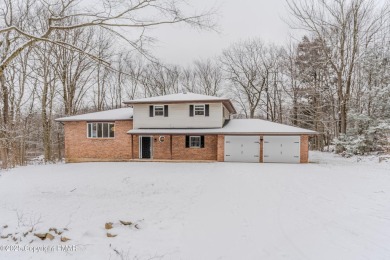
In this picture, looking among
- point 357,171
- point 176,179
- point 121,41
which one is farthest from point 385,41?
point 121,41

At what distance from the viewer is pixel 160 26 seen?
5922 mm

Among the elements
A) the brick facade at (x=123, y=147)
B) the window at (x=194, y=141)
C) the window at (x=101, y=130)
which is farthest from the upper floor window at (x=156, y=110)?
the window at (x=101, y=130)

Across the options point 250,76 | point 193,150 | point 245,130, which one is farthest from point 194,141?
point 250,76

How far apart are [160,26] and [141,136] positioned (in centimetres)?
1305

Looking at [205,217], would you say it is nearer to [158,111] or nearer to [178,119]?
[178,119]

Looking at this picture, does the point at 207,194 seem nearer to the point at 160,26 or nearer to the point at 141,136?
the point at 160,26

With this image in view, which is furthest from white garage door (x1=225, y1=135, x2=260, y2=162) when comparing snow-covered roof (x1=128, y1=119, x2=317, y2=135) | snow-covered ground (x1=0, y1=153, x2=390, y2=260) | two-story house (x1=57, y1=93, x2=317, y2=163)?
snow-covered ground (x1=0, y1=153, x2=390, y2=260)

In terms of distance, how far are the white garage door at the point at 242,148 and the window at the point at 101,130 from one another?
32.1 ft

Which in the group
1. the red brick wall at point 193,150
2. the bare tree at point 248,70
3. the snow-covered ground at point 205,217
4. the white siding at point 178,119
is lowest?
the snow-covered ground at point 205,217

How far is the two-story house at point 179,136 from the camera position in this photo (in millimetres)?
15938

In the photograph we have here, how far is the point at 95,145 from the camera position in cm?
1822

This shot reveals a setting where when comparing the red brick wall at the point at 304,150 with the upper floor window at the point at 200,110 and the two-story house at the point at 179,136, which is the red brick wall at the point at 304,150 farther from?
the upper floor window at the point at 200,110

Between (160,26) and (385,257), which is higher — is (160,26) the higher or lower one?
the higher one

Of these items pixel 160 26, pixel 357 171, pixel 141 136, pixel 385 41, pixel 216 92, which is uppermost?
pixel 385 41
